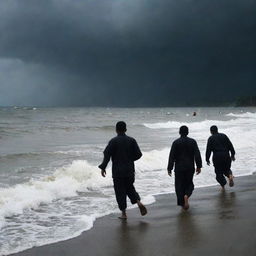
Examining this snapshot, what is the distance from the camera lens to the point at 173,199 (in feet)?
28.9

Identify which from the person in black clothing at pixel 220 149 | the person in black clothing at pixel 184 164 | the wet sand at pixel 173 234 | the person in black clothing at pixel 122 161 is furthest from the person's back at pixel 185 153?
the person in black clothing at pixel 220 149

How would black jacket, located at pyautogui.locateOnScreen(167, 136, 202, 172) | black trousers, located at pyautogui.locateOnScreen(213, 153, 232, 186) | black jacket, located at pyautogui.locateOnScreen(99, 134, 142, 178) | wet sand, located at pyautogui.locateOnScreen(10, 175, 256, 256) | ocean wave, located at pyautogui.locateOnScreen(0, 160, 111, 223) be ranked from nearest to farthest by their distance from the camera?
wet sand, located at pyautogui.locateOnScreen(10, 175, 256, 256), black jacket, located at pyautogui.locateOnScreen(99, 134, 142, 178), black jacket, located at pyautogui.locateOnScreen(167, 136, 202, 172), ocean wave, located at pyautogui.locateOnScreen(0, 160, 111, 223), black trousers, located at pyautogui.locateOnScreen(213, 153, 232, 186)

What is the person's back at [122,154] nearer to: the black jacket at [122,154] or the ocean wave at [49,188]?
the black jacket at [122,154]

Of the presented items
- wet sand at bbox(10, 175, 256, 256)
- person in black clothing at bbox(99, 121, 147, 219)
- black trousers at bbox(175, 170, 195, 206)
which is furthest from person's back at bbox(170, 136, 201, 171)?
person in black clothing at bbox(99, 121, 147, 219)

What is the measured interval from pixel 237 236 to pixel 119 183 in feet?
7.32

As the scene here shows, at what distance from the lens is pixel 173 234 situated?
587cm

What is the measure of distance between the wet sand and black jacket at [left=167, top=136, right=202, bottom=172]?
30.9 inches

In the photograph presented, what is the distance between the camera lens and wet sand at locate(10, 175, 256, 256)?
516 cm

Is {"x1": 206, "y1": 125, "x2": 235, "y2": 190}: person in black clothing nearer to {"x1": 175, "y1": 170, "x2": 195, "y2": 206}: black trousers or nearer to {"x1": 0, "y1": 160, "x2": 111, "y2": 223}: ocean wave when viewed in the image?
{"x1": 175, "y1": 170, "x2": 195, "y2": 206}: black trousers

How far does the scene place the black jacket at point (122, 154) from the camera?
696cm

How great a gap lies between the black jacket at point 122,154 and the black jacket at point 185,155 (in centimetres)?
86

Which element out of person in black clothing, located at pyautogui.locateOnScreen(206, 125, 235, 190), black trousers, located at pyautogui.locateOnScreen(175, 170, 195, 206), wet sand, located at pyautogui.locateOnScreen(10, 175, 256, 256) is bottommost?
wet sand, located at pyautogui.locateOnScreen(10, 175, 256, 256)

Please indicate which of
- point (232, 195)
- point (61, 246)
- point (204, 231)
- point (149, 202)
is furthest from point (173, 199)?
point (61, 246)

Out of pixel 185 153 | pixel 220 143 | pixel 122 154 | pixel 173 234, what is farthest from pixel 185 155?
pixel 220 143
